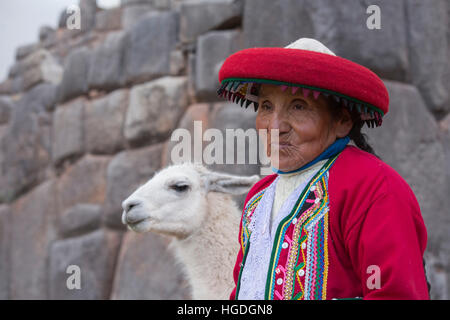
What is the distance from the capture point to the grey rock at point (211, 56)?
3.54 m

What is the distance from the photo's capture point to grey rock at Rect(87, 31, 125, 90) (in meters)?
4.41

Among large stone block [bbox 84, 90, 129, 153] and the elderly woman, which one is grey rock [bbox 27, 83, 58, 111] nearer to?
large stone block [bbox 84, 90, 129, 153]

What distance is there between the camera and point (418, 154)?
3.20 m

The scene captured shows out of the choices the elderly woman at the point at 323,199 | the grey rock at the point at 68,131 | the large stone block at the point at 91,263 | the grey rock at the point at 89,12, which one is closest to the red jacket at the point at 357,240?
the elderly woman at the point at 323,199

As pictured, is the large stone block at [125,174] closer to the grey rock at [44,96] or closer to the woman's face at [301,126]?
the grey rock at [44,96]

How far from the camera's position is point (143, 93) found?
13.5 ft

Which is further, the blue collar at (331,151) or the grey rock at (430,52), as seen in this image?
the grey rock at (430,52)

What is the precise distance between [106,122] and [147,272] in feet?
4.64

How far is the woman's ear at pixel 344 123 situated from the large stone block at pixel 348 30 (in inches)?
72.7

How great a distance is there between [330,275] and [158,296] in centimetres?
277

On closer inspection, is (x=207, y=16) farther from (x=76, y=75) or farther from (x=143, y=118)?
(x=76, y=75)

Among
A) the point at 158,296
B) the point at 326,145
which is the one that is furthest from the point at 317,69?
the point at 158,296

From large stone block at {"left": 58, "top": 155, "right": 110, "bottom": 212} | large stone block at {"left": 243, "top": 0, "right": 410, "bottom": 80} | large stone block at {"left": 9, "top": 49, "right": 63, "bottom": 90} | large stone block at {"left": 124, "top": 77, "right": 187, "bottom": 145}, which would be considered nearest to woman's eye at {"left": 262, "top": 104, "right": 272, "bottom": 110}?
large stone block at {"left": 243, "top": 0, "right": 410, "bottom": 80}

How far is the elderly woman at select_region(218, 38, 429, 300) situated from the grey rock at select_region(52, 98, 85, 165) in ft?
11.8
